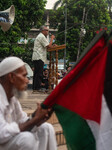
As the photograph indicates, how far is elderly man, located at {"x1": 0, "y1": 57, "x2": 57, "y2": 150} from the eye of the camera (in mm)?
2289

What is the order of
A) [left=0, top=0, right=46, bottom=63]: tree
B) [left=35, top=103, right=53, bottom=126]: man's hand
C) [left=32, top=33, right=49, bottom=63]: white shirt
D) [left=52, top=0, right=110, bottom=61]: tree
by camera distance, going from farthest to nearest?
[left=52, top=0, right=110, bottom=61]: tree < [left=0, top=0, right=46, bottom=63]: tree < [left=32, top=33, right=49, bottom=63]: white shirt < [left=35, top=103, right=53, bottom=126]: man's hand

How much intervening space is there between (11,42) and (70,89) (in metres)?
17.1

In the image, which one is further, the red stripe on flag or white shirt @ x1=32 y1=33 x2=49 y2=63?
white shirt @ x1=32 y1=33 x2=49 y2=63

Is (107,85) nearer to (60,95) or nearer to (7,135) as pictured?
(60,95)

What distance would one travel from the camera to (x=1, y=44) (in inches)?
720

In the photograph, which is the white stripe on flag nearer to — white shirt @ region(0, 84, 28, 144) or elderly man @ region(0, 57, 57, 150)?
elderly man @ region(0, 57, 57, 150)

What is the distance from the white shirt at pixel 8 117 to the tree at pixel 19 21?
15.1 m

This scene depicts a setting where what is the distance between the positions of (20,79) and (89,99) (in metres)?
0.65

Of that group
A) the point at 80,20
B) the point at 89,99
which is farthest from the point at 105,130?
the point at 80,20

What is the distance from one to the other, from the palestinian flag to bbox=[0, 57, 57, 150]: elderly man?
0.61ft

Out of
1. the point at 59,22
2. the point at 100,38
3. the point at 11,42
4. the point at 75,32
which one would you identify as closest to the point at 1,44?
the point at 11,42

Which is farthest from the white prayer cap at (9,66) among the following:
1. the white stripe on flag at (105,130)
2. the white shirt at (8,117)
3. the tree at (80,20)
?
the tree at (80,20)

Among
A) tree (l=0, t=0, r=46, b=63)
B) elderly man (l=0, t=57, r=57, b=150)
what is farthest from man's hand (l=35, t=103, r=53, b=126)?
tree (l=0, t=0, r=46, b=63)

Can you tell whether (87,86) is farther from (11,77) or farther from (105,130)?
(11,77)
